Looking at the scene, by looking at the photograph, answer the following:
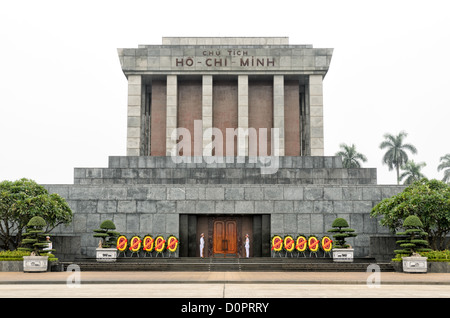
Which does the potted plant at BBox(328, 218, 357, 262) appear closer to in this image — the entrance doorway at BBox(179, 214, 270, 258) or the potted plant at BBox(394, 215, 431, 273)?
the potted plant at BBox(394, 215, 431, 273)

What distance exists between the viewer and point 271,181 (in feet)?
115

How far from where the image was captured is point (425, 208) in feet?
89.2

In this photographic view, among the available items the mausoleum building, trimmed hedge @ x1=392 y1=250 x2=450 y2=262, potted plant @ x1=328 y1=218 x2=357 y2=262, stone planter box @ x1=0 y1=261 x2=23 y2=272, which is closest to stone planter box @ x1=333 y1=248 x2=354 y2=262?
potted plant @ x1=328 y1=218 x2=357 y2=262

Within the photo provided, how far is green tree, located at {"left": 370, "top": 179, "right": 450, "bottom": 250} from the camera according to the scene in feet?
89.1

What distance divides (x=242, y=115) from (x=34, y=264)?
23.3 m

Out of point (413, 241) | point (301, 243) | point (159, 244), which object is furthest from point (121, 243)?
point (413, 241)

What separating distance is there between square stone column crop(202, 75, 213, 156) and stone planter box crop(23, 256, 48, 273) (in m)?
19.8

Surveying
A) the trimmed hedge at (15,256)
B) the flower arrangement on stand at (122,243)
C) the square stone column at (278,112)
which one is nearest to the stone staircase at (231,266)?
the trimmed hedge at (15,256)

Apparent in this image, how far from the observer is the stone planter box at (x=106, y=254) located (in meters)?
28.5

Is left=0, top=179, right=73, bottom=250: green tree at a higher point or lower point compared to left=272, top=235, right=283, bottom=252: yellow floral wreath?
higher

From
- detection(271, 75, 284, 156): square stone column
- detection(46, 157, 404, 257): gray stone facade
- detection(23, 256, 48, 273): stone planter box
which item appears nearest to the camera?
detection(23, 256, 48, 273): stone planter box

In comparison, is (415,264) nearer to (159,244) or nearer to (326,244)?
(326,244)

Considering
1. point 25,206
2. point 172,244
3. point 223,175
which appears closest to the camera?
point 25,206

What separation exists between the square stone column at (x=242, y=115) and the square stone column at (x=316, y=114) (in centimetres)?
566
